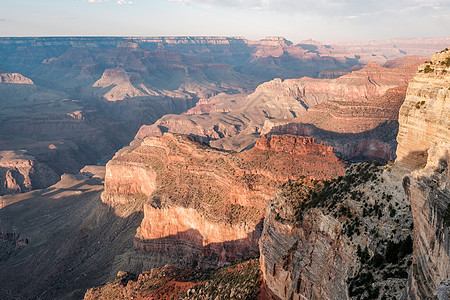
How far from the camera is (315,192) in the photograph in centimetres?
2622

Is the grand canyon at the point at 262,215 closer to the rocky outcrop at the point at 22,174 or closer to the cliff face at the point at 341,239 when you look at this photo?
the cliff face at the point at 341,239

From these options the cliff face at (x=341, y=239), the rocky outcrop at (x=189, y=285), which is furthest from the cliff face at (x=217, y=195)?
the cliff face at (x=341, y=239)

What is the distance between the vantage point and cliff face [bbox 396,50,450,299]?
12.4 m

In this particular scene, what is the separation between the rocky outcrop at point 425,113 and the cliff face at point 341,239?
1.94m

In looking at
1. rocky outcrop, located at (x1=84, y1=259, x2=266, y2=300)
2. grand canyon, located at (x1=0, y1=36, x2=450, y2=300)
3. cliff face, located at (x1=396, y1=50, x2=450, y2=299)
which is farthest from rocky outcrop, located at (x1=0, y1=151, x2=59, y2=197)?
cliff face, located at (x1=396, y1=50, x2=450, y2=299)

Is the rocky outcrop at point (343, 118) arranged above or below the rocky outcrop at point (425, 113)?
below

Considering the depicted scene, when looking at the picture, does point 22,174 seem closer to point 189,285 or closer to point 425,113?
point 189,285

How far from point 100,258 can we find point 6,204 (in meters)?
46.1

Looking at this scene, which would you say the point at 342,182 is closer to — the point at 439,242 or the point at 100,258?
the point at 439,242

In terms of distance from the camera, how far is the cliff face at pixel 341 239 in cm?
1739

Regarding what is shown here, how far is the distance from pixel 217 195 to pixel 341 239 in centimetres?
3439

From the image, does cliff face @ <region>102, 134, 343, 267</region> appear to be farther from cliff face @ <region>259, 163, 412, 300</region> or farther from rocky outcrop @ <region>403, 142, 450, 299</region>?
rocky outcrop @ <region>403, 142, 450, 299</region>

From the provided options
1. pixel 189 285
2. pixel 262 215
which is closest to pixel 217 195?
pixel 262 215

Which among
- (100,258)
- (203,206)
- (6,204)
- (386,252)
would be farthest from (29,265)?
(386,252)
